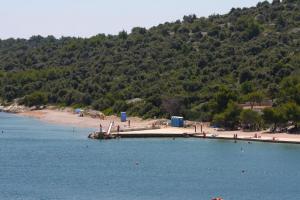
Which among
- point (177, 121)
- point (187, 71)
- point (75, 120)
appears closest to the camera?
point (177, 121)

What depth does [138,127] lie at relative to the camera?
118 m

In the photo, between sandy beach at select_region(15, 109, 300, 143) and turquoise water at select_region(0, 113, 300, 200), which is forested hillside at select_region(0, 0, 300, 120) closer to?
sandy beach at select_region(15, 109, 300, 143)

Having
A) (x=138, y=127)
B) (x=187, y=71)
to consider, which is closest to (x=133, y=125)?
(x=138, y=127)

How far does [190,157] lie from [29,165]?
55.5ft

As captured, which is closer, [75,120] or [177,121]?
[177,121]

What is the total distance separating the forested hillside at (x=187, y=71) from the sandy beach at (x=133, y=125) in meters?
4.02

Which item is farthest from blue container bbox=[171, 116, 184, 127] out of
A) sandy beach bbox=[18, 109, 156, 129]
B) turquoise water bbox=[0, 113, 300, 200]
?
turquoise water bbox=[0, 113, 300, 200]

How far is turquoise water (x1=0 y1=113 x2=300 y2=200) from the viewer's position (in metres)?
67.3

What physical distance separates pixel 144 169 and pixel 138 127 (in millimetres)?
37365

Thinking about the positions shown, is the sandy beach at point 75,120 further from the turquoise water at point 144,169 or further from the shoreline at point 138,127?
the turquoise water at point 144,169

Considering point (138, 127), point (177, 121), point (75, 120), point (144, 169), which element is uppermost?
point (75, 120)

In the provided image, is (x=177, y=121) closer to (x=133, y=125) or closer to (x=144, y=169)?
(x=133, y=125)

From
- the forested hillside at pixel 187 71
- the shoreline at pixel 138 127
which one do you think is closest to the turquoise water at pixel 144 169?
the shoreline at pixel 138 127

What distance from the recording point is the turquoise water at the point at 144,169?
67.3 metres
